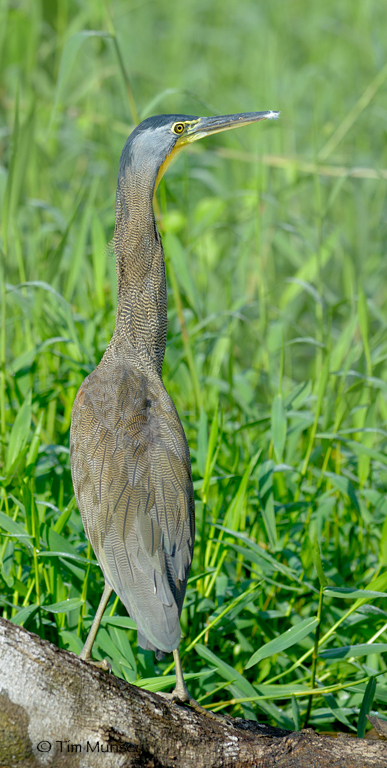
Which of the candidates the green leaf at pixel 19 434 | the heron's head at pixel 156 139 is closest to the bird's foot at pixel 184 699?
the green leaf at pixel 19 434

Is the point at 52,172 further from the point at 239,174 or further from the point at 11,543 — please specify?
the point at 11,543

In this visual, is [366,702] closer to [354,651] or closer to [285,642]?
[354,651]

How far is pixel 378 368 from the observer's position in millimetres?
3557

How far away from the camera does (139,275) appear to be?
2.34 metres

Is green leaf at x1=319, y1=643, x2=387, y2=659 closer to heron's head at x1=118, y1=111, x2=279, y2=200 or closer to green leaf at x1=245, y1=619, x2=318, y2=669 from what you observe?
green leaf at x1=245, y1=619, x2=318, y2=669

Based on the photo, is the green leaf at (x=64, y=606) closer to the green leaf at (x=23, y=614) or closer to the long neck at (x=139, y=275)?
the green leaf at (x=23, y=614)

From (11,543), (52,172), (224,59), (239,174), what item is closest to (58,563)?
(11,543)

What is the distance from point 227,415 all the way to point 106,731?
6.22ft

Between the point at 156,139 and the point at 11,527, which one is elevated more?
the point at 156,139

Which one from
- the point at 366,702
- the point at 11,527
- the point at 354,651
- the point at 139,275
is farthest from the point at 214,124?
the point at 366,702

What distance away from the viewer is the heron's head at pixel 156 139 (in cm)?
226

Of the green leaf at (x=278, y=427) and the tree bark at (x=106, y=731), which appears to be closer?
the tree bark at (x=106, y=731)

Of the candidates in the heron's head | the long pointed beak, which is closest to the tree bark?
the heron's head

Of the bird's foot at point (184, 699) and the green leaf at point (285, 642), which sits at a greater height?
the green leaf at point (285, 642)
